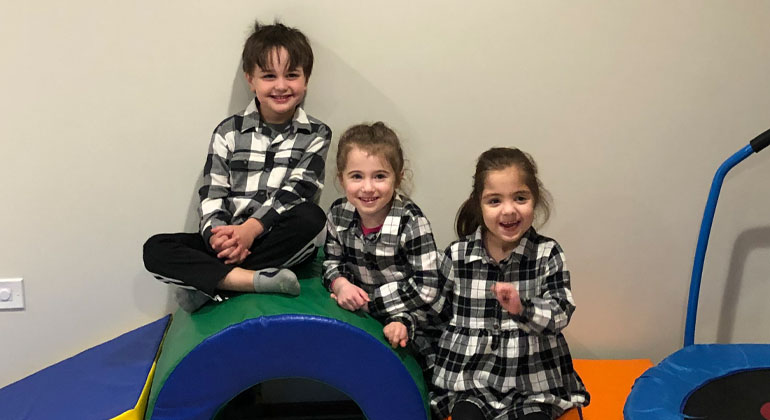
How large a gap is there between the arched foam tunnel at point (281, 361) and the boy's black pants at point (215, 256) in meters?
0.15

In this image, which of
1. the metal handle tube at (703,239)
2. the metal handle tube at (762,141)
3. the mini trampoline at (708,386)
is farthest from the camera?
the metal handle tube at (703,239)

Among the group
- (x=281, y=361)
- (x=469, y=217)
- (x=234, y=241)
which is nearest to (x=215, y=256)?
(x=234, y=241)

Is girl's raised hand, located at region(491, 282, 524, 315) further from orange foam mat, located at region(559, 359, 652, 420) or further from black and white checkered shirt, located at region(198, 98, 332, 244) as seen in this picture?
black and white checkered shirt, located at region(198, 98, 332, 244)

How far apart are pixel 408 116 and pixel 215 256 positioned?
0.80 m

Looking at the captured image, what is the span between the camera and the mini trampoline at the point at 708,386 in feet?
5.62

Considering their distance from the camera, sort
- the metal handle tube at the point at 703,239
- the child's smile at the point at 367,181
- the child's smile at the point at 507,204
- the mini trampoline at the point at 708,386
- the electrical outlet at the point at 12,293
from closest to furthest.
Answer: the mini trampoline at the point at 708,386
the child's smile at the point at 507,204
the child's smile at the point at 367,181
the metal handle tube at the point at 703,239
the electrical outlet at the point at 12,293

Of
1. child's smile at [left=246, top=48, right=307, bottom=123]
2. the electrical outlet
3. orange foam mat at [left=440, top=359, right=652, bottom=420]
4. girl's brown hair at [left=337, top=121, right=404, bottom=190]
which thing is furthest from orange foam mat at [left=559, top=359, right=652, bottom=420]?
the electrical outlet

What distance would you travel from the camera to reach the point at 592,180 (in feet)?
8.07

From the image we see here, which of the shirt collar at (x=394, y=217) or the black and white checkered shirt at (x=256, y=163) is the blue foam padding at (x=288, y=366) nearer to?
the shirt collar at (x=394, y=217)

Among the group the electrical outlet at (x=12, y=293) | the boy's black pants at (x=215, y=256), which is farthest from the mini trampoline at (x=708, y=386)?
the electrical outlet at (x=12, y=293)

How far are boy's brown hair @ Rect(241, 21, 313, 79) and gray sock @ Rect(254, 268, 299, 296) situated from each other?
2.12 ft

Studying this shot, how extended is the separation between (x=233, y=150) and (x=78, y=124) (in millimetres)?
549

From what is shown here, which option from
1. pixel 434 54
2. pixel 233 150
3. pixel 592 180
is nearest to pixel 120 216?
pixel 233 150

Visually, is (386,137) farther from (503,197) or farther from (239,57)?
(239,57)
